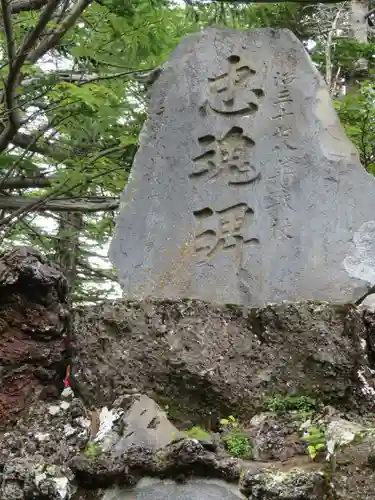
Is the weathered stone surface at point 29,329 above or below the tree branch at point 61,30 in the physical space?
below

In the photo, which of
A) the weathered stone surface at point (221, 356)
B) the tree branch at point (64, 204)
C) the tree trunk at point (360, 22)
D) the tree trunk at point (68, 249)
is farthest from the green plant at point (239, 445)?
the tree trunk at point (360, 22)

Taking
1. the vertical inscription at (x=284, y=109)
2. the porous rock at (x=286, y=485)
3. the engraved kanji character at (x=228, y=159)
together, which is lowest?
the porous rock at (x=286, y=485)

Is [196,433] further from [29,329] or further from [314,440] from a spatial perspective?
[29,329]

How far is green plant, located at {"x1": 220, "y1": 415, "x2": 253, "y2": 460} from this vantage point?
2.27 metres

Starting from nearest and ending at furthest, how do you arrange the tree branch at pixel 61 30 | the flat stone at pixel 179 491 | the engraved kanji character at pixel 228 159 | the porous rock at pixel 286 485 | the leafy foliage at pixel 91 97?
the porous rock at pixel 286 485
the flat stone at pixel 179 491
the engraved kanji character at pixel 228 159
the tree branch at pixel 61 30
the leafy foliage at pixel 91 97

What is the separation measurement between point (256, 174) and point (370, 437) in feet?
6.28

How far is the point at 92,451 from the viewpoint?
2252mm

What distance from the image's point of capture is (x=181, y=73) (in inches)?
159

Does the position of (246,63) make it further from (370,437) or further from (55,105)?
(370,437)

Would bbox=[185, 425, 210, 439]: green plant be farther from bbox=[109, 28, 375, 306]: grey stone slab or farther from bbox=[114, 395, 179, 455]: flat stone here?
bbox=[109, 28, 375, 306]: grey stone slab

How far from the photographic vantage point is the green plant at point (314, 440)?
2.14 metres

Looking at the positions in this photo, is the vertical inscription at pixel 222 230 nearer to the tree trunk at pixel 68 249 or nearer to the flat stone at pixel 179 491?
the flat stone at pixel 179 491

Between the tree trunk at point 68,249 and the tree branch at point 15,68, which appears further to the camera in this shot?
the tree trunk at point 68,249

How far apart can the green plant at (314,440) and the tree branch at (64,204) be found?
157 inches
